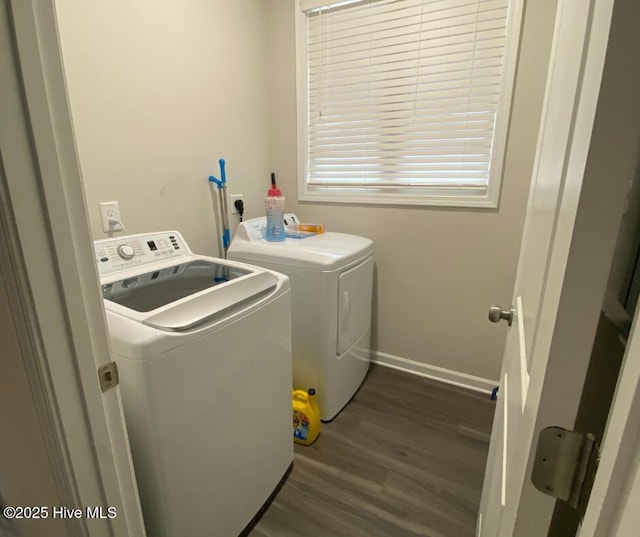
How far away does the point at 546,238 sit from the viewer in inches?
21.1

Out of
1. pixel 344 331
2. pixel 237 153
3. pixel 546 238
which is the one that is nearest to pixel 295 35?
pixel 237 153

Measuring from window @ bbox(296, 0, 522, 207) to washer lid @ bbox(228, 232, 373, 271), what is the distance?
0.43 metres

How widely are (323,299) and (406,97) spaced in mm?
1292

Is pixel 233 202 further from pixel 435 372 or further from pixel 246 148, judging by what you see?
pixel 435 372

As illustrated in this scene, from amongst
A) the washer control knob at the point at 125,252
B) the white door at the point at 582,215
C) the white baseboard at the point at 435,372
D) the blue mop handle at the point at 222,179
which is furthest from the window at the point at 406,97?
the white door at the point at 582,215

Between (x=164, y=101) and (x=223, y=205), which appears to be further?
(x=223, y=205)

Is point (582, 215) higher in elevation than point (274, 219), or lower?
higher

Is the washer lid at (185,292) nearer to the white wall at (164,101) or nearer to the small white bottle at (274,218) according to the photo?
the white wall at (164,101)

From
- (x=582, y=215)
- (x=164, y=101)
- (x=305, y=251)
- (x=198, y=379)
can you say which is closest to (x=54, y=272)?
(x=198, y=379)

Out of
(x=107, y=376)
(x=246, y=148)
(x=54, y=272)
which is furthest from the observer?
(x=246, y=148)

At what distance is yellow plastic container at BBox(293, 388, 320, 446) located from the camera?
5.64 feet

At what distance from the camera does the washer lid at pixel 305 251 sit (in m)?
1.66

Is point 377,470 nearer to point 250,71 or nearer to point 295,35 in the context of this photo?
point 250,71

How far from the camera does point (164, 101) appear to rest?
1619 millimetres
